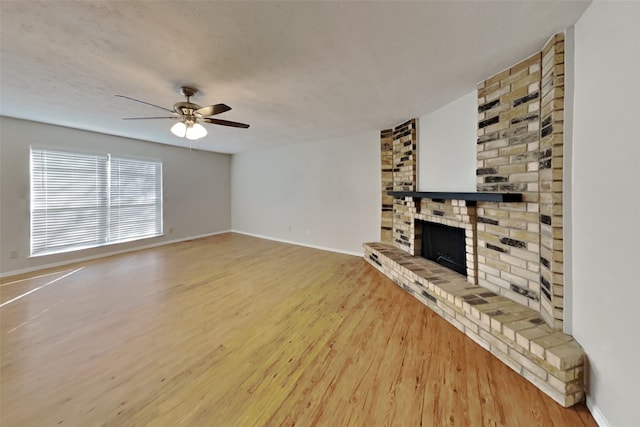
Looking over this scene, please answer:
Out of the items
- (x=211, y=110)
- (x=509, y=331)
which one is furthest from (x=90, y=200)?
(x=509, y=331)

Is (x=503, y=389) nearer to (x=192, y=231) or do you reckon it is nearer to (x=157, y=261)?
(x=157, y=261)

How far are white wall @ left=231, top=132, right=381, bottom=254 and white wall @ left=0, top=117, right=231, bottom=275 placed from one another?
0.62 m

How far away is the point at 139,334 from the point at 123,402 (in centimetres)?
81

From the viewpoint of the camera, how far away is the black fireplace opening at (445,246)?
282cm

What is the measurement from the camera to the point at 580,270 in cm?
150

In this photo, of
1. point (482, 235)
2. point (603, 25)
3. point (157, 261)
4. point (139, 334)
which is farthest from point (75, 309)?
point (603, 25)

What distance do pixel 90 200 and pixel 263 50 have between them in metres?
4.83

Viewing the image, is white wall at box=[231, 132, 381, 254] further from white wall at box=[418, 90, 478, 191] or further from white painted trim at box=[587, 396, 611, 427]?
white painted trim at box=[587, 396, 611, 427]

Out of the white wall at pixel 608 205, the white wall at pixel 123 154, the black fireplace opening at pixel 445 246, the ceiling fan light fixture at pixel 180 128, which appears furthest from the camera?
the white wall at pixel 123 154

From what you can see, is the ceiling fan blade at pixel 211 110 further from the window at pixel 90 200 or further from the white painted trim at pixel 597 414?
the window at pixel 90 200

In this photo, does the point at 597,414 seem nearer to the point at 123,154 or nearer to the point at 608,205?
the point at 608,205

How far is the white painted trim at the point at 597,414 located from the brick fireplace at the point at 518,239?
0.15 ft

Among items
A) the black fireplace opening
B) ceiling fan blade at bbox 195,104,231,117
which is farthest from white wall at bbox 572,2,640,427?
ceiling fan blade at bbox 195,104,231,117

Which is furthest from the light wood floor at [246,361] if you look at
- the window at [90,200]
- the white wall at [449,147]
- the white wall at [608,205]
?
the white wall at [449,147]
